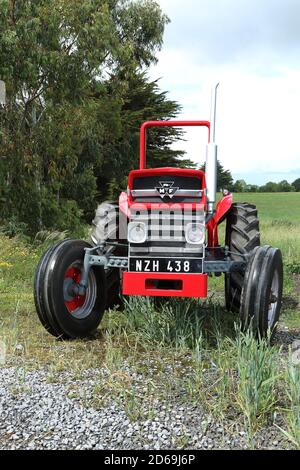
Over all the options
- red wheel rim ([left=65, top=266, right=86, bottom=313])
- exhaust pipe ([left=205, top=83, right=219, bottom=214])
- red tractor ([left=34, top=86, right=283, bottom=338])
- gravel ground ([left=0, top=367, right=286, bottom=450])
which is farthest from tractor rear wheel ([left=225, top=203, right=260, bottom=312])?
gravel ground ([left=0, top=367, right=286, bottom=450])

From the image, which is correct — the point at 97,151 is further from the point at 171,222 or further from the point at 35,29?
the point at 171,222

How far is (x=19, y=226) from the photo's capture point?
13.1 meters

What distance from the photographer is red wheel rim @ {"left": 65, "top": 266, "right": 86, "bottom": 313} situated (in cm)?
558

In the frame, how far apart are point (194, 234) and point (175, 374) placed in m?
1.44

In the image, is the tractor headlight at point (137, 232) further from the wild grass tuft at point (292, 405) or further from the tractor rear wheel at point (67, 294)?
the wild grass tuft at point (292, 405)

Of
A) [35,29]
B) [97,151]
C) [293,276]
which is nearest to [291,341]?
[293,276]

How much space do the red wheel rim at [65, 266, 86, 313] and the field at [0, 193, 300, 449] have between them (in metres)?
0.33

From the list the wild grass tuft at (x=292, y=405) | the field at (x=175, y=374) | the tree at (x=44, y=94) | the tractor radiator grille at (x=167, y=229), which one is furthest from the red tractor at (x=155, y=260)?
the tree at (x=44, y=94)

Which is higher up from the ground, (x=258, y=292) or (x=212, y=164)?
(x=212, y=164)

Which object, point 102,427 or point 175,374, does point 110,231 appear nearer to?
point 175,374

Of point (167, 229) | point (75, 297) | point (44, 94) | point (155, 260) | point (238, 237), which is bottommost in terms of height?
point (75, 297)

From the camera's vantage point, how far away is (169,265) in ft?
16.6

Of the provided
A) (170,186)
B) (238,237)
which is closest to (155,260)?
(170,186)

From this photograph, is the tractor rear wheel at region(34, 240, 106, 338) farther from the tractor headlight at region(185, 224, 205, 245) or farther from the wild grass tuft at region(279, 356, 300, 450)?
the wild grass tuft at region(279, 356, 300, 450)
